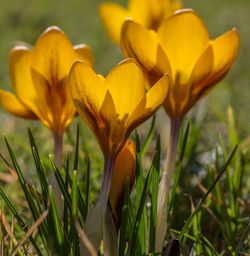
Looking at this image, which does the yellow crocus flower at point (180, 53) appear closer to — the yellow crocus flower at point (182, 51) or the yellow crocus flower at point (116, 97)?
the yellow crocus flower at point (182, 51)

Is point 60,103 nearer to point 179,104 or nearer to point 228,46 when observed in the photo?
point 179,104

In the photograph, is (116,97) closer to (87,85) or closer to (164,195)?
(87,85)

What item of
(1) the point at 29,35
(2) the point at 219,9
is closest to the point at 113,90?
(1) the point at 29,35

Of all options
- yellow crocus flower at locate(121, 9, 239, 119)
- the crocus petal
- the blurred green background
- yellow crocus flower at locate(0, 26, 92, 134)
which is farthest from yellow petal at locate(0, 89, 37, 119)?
the blurred green background

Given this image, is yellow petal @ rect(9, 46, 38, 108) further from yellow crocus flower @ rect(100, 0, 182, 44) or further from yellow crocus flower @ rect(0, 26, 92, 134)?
yellow crocus flower @ rect(100, 0, 182, 44)

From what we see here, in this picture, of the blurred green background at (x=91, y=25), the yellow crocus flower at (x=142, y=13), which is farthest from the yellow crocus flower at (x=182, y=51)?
the blurred green background at (x=91, y=25)
